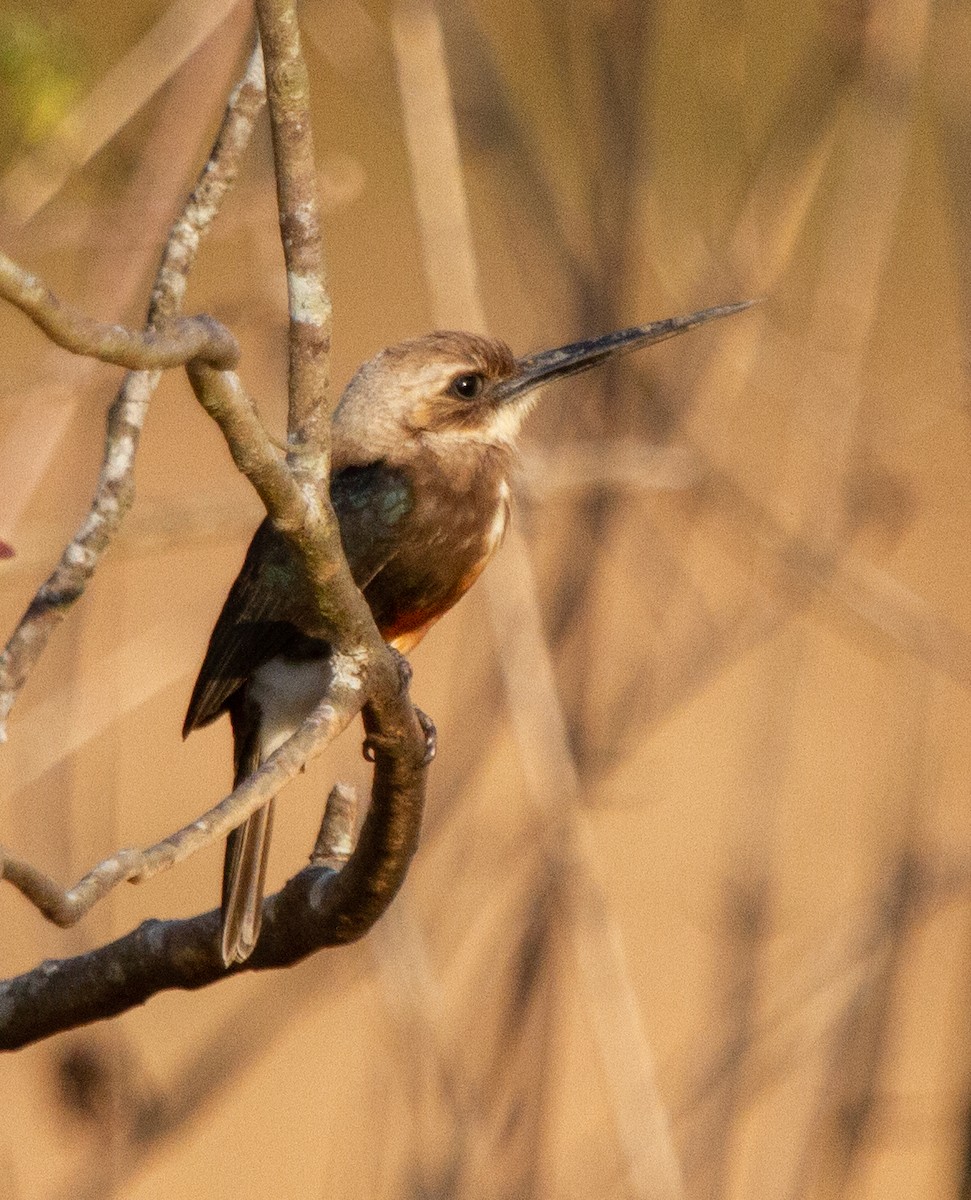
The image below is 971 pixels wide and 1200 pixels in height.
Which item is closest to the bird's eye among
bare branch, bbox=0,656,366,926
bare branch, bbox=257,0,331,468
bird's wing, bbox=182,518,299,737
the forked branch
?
bird's wing, bbox=182,518,299,737

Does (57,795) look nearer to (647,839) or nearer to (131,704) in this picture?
(131,704)

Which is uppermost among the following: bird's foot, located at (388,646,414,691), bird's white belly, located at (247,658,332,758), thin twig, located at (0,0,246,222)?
thin twig, located at (0,0,246,222)

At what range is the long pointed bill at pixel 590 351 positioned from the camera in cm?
243

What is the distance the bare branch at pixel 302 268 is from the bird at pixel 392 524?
62cm

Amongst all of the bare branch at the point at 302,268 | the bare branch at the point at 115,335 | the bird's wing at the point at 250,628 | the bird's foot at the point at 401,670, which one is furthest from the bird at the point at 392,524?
the bare branch at the point at 115,335

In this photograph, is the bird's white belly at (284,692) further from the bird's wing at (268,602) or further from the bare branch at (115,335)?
the bare branch at (115,335)

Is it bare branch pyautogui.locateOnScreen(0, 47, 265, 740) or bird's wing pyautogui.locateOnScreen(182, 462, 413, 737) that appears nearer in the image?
bare branch pyautogui.locateOnScreen(0, 47, 265, 740)

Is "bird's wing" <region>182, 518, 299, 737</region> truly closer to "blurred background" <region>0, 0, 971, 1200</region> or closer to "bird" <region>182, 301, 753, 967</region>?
"bird" <region>182, 301, 753, 967</region>

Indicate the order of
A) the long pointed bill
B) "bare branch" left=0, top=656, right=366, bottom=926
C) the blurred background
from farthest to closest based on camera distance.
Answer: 1. the blurred background
2. the long pointed bill
3. "bare branch" left=0, top=656, right=366, bottom=926

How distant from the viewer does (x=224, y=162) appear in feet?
5.82

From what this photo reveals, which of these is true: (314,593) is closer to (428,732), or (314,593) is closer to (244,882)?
(428,732)

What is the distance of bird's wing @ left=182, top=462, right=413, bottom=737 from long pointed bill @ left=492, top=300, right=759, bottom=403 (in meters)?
0.38

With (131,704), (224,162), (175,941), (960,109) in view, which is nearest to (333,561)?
(224,162)

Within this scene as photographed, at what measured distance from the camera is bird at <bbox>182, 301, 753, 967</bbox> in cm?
236
